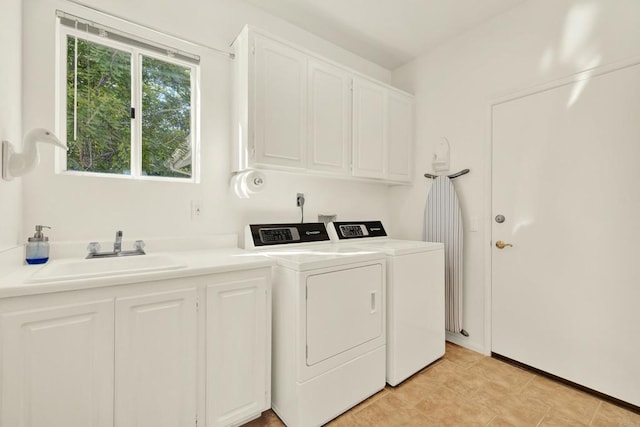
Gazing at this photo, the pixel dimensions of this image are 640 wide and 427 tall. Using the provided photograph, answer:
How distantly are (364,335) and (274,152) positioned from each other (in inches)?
54.2

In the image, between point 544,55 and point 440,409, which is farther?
point 544,55

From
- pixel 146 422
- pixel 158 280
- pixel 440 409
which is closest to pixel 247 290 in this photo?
pixel 158 280

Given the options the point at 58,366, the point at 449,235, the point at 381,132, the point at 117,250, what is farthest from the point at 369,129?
the point at 58,366

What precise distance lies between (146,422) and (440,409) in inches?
63.4

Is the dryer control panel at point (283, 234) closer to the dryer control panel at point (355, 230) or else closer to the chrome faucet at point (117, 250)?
the dryer control panel at point (355, 230)

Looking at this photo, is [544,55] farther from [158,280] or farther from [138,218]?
[138,218]

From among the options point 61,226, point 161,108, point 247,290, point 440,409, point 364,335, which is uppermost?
point 161,108

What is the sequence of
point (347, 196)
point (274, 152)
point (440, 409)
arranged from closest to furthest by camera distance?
point (440, 409), point (274, 152), point (347, 196)

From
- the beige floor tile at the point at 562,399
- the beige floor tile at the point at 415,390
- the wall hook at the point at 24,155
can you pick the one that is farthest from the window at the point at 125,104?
the beige floor tile at the point at 562,399

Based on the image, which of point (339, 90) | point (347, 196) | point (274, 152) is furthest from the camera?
point (347, 196)

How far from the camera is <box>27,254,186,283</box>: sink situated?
1266 mm

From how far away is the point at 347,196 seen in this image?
2.95 m

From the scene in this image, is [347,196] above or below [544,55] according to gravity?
below

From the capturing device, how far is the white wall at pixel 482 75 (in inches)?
75.7
